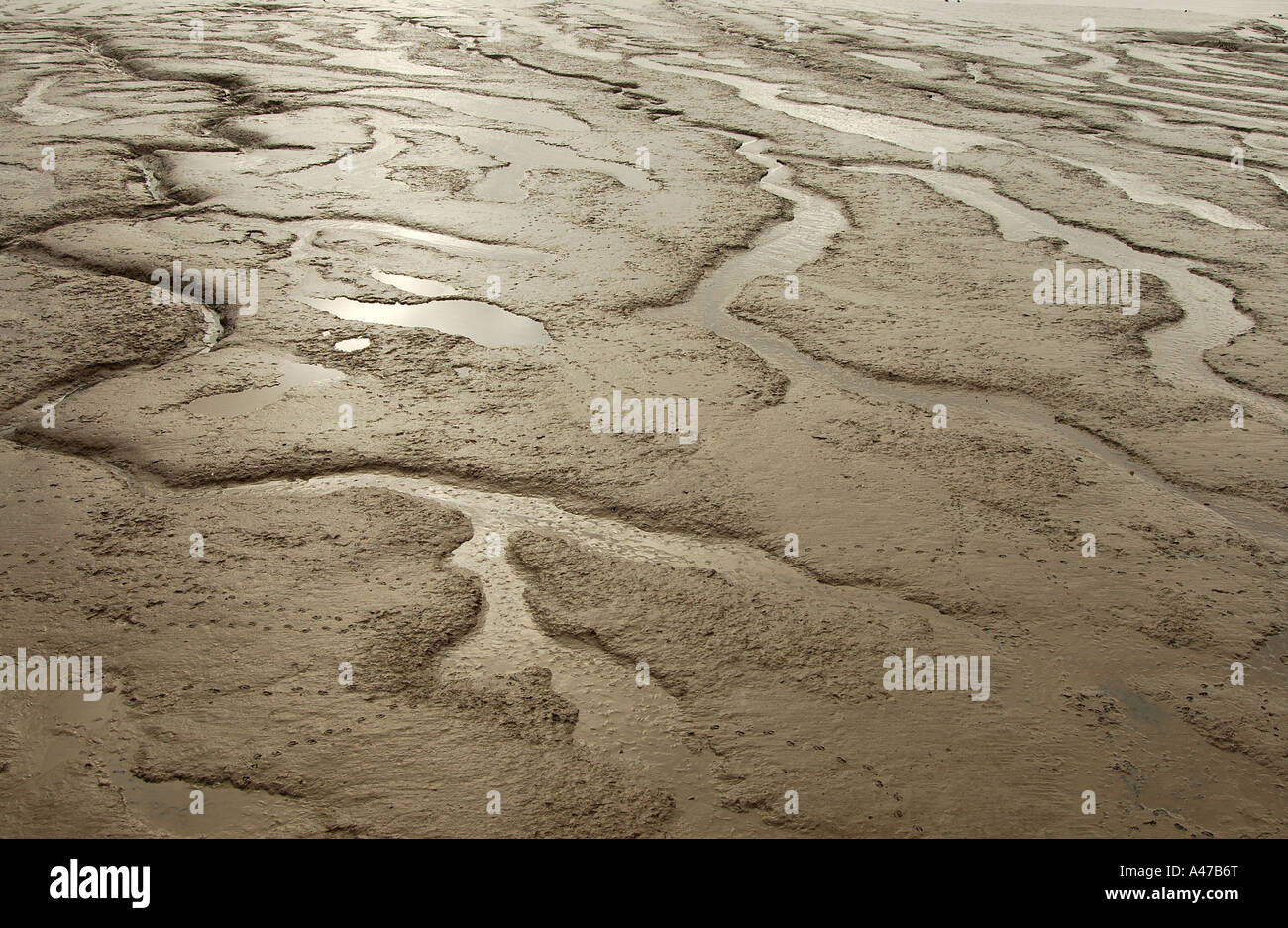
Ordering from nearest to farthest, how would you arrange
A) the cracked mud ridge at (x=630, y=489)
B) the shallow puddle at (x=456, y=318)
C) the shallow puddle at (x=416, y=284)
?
the cracked mud ridge at (x=630, y=489)
the shallow puddle at (x=456, y=318)
the shallow puddle at (x=416, y=284)

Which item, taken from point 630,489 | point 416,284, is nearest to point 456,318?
point 416,284

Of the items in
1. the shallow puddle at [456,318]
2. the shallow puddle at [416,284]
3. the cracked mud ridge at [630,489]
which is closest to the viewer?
the cracked mud ridge at [630,489]

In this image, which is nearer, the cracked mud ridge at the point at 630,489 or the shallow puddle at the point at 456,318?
the cracked mud ridge at the point at 630,489

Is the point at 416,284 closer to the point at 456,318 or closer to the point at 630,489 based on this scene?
the point at 456,318

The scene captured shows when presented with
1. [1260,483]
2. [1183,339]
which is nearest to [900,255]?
[1183,339]

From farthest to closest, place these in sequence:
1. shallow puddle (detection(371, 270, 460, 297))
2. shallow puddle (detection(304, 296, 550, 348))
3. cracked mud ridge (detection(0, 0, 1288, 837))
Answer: shallow puddle (detection(371, 270, 460, 297)) < shallow puddle (detection(304, 296, 550, 348)) < cracked mud ridge (detection(0, 0, 1288, 837))

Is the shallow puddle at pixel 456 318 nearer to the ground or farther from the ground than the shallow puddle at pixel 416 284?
nearer to the ground

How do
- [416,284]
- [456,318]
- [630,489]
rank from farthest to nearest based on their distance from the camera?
[416,284], [456,318], [630,489]
